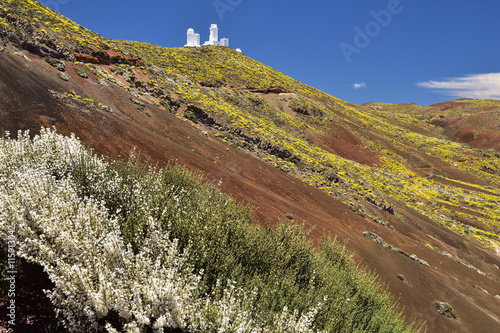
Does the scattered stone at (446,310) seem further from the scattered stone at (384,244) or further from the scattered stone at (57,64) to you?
the scattered stone at (57,64)

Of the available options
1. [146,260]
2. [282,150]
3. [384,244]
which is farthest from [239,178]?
[282,150]

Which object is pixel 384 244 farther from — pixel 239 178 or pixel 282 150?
pixel 282 150

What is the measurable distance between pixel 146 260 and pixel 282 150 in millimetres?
30017

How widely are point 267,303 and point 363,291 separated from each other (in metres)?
4.49

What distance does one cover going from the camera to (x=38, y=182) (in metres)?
4.56

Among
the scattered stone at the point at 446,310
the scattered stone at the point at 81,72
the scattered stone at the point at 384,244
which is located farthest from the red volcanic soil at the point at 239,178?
the scattered stone at the point at 384,244

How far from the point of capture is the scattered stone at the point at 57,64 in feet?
59.4

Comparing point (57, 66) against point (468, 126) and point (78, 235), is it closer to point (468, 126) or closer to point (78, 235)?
point (78, 235)

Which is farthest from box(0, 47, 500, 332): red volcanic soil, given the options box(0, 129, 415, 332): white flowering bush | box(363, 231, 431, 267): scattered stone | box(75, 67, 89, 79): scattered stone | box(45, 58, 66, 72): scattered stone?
box(0, 129, 415, 332): white flowering bush

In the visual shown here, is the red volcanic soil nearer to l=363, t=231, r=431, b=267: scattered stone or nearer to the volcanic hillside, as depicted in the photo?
the volcanic hillside

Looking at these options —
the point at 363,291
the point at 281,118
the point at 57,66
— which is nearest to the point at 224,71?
the point at 281,118

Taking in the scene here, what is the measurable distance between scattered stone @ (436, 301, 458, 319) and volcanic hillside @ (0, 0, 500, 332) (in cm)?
33

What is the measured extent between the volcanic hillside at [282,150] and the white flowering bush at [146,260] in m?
4.95

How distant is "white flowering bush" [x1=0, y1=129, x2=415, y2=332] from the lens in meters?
3.33
